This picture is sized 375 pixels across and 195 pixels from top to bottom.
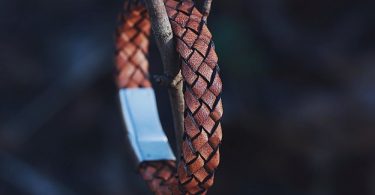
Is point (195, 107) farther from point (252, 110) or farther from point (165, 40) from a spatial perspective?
point (252, 110)

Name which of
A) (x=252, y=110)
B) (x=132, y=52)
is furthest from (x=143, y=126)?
(x=252, y=110)

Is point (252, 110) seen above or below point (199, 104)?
below

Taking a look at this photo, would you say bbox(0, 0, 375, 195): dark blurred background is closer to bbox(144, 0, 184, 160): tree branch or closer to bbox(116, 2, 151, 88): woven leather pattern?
bbox(116, 2, 151, 88): woven leather pattern

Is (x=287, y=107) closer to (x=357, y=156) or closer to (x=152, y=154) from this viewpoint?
(x=357, y=156)

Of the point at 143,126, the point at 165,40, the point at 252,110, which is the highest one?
the point at 165,40

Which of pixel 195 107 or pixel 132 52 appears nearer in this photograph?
pixel 195 107

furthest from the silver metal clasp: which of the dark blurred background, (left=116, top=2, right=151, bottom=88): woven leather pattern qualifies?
the dark blurred background
